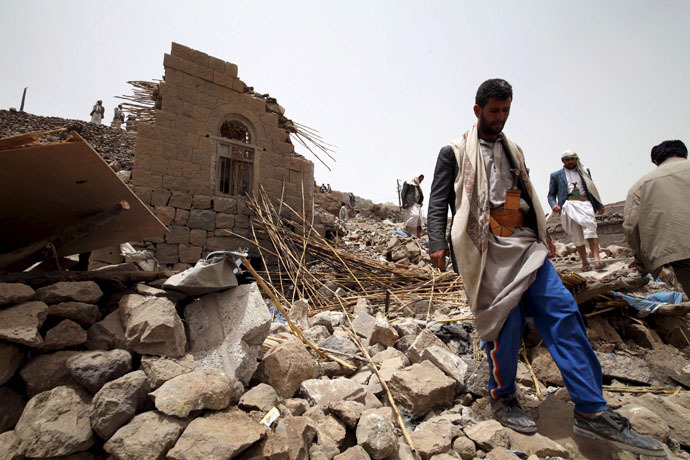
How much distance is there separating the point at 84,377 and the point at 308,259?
15.6 feet

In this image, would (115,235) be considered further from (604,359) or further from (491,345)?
(604,359)

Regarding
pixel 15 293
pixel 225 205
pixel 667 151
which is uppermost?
pixel 667 151

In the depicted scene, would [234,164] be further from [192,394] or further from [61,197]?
[192,394]

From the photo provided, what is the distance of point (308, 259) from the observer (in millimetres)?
6223

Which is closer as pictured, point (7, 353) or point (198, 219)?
point (7, 353)

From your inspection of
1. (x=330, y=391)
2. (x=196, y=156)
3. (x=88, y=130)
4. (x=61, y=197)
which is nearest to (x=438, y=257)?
(x=330, y=391)

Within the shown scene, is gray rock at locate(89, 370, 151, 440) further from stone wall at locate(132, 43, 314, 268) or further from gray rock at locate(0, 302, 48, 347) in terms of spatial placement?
stone wall at locate(132, 43, 314, 268)

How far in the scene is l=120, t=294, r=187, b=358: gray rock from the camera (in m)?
1.69

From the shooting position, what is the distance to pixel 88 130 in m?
18.3

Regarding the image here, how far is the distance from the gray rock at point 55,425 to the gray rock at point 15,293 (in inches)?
19.9

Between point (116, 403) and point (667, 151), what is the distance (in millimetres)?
3524

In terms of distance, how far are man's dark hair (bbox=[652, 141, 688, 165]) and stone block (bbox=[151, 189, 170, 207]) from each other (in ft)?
19.6

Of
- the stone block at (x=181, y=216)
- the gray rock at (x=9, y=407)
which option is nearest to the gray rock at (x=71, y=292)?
the gray rock at (x=9, y=407)

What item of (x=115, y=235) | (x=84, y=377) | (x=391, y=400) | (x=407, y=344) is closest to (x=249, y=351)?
(x=84, y=377)
